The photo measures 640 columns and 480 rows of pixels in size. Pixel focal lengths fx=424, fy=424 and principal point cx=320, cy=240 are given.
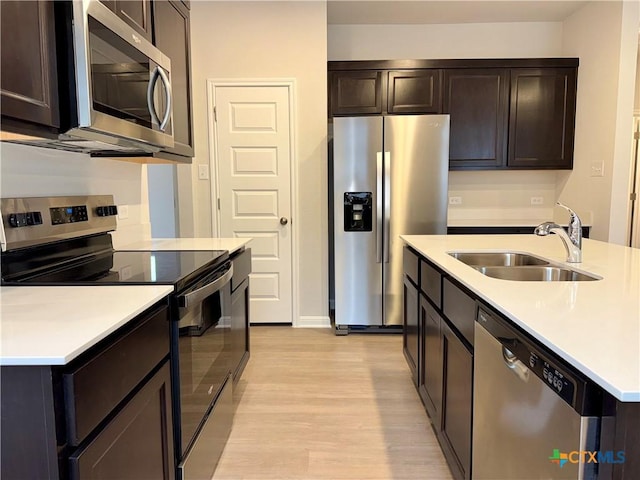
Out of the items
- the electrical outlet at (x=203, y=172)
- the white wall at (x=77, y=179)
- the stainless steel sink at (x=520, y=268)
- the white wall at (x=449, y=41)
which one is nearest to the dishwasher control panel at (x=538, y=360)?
the stainless steel sink at (x=520, y=268)

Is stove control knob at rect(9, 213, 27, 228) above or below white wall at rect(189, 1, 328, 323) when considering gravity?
below

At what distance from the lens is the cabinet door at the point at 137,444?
893mm

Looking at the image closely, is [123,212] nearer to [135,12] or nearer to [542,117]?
[135,12]

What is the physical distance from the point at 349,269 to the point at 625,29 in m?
2.89

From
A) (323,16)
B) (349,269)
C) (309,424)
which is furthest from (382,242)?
(323,16)

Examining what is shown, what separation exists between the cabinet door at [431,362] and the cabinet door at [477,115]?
7.50ft

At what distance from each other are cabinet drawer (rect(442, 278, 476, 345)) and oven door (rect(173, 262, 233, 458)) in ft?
3.03

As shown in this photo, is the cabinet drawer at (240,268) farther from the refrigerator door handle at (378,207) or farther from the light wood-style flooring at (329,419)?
the refrigerator door handle at (378,207)

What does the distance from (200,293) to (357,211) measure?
7.02 ft

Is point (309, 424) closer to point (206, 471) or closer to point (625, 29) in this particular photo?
point (206, 471)

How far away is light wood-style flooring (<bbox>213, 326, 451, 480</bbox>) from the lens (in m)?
1.86

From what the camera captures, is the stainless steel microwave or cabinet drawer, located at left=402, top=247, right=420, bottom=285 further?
cabinet drawer, located at left=402, top=247, right=420, bottom=285

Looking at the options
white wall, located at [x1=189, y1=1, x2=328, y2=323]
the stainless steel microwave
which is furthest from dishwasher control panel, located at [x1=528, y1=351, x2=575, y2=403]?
white wall, located at [x1=189, y1=1, x2=328, y2=323]

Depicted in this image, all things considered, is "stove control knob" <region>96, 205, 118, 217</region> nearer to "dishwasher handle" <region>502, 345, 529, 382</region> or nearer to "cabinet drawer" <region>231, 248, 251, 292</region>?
"cabinet drawer" <region>231, 248, 251, 292</region>
